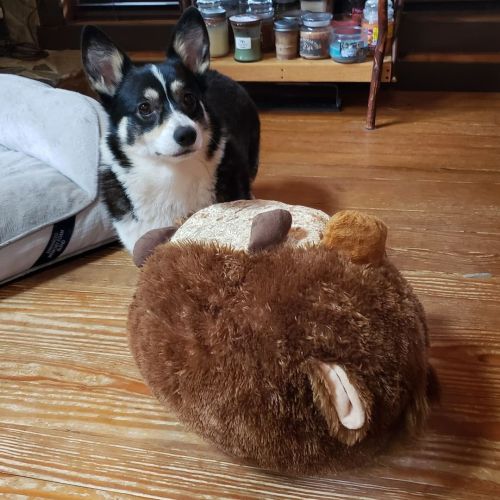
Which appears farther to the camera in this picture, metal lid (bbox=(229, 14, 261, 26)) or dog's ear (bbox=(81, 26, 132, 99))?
metal lid (bbox=(229, 14, 261, 26))

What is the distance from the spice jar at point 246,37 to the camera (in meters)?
2.15

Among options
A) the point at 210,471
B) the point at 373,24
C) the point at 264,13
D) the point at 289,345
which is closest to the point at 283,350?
the point at 289,345

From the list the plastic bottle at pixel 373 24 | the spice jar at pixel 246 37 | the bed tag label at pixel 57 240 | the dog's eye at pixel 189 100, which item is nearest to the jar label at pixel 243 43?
the spice jar at pixel 246 37

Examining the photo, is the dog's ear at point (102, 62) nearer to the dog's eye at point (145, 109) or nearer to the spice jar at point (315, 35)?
the dog's eye at point (145, 109)

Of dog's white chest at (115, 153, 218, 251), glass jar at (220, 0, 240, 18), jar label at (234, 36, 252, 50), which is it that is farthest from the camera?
glass jar at (220, 0, 240, 18)

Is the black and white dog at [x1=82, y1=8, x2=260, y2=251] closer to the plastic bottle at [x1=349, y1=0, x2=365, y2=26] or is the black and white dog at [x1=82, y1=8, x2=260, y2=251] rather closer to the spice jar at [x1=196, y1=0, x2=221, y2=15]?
the spice jar at [x1=196, y1=0, x2=221, y2=15]

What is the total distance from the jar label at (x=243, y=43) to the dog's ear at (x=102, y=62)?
109 cm

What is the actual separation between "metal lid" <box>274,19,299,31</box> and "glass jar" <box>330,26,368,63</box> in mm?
154

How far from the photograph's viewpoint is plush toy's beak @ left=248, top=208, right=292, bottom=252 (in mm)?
743

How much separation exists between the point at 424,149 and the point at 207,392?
4.92 ft

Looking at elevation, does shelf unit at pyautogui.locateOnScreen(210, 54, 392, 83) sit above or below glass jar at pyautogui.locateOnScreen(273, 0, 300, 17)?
below

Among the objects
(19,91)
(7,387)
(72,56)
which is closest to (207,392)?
(7,387)

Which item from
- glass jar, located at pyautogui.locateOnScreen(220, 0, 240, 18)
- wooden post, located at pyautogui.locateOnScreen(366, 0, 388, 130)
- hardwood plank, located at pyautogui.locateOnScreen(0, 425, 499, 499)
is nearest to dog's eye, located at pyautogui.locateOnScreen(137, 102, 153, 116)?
hardwood plank, located at pyautogui.locateOnScreen(0, 425, 499, 499)

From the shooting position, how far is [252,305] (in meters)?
0.68
